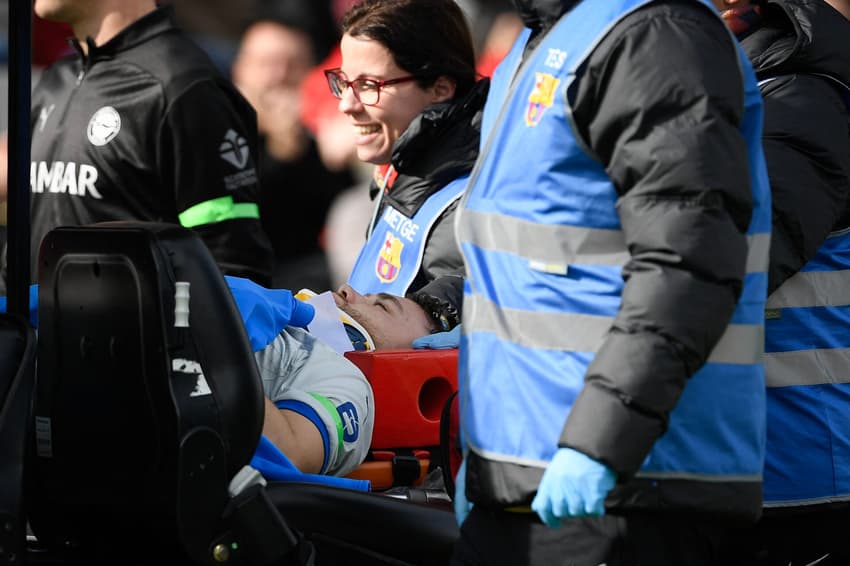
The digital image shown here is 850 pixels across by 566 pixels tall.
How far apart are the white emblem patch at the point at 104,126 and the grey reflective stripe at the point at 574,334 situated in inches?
107

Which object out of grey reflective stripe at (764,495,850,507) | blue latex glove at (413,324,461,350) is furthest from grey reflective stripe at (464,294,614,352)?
blue latex glove at (413,324,461,350)

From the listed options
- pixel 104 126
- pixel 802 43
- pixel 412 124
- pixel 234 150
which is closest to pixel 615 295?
pixel 802 43

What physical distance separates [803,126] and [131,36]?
2752mm

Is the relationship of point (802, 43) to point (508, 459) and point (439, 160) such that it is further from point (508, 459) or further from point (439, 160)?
point (439, 160)

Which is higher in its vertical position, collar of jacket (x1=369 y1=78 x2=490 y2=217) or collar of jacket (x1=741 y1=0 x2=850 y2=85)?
collar of jacket (x1=741 y1=0 x2=850 y2=85)

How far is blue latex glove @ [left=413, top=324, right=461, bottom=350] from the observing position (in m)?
3.78

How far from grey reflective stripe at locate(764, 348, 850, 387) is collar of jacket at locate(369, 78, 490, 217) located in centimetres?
132

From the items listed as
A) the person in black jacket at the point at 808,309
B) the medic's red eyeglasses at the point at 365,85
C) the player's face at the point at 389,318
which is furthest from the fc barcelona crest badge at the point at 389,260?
the person in black jacket at the point at 808,309

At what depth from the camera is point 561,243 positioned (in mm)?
2320

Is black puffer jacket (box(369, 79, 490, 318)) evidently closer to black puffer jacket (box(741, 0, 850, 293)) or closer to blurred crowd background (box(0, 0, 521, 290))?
black puffer jacket (box(741, 0, 850, 293))

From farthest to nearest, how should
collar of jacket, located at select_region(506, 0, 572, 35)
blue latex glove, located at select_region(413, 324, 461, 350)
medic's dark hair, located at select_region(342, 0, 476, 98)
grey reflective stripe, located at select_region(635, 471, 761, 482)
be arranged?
medic's dark hair, located at select_region(342, 0, 476, 98), blue latex glove, located at select_region(413, 324, 461, 350), collar of jacket, located at select_region(506, 0, 572, 35), grey reflective stripe, located at select_region(635, 471, 761, 482)

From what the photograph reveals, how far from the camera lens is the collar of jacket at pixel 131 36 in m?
4.99

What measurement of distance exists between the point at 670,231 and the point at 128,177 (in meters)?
2.99

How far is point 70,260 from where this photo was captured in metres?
2.76
